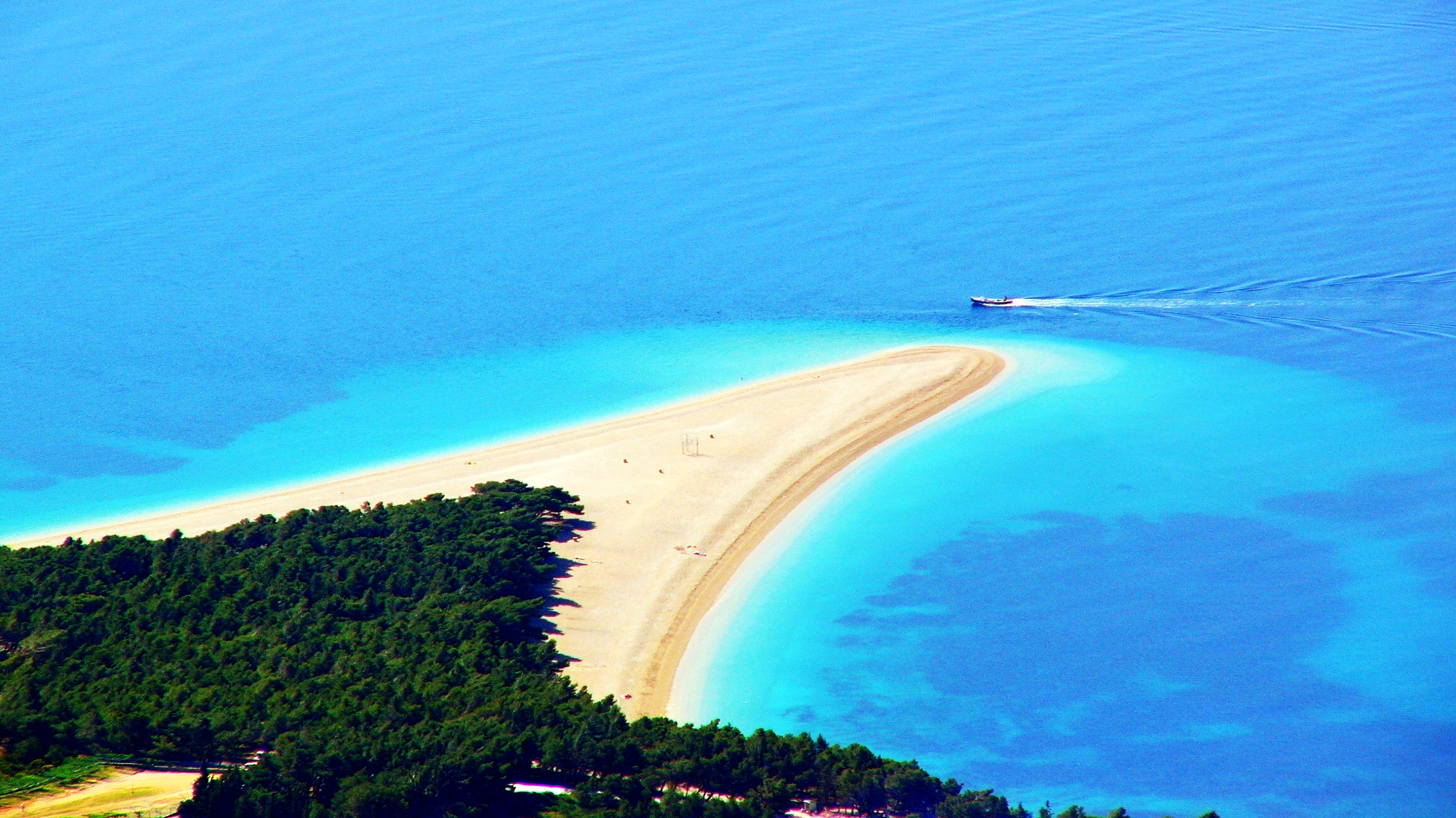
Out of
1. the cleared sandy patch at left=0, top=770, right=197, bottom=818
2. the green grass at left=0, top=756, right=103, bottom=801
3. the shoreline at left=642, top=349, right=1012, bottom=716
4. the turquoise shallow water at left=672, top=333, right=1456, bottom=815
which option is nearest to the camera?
the cleared sandy patch at left=0, top=770, right=197, bottom=818

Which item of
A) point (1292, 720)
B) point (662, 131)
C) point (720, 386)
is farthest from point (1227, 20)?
point (1292, 720)

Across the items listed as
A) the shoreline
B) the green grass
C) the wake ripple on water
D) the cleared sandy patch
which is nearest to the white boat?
the wake ripple on water

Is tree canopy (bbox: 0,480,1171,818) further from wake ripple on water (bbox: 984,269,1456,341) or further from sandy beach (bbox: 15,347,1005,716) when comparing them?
wake ripple on water (bbox: 984,269,1456,341)

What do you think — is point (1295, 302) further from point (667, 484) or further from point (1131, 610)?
point (667, 484)

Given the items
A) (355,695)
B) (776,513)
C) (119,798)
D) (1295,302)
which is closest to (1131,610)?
(776,513)

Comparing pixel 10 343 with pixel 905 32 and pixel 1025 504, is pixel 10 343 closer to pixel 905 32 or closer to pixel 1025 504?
pixel 1025 504

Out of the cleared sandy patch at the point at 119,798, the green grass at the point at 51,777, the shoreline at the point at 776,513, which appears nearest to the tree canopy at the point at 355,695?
the green grass at the point at 51,777
